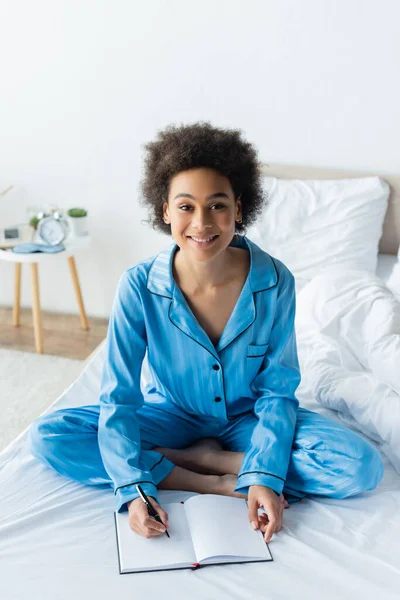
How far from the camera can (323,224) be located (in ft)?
8.37

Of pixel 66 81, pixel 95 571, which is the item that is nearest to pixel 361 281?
pixel 95 571

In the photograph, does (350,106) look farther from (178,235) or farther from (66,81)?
(178,235)

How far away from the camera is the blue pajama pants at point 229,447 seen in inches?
56.5

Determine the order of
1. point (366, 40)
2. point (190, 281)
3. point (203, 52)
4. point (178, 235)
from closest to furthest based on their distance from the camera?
point (178, 235)
point (190, 281)
point (366, 40)
point (203, 52)

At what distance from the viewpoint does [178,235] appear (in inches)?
57.6

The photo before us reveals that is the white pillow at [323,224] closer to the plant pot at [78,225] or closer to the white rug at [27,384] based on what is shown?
the plant pot at [78,225]

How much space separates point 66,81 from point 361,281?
5.12ft

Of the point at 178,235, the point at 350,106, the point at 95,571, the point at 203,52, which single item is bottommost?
the point at 95,571

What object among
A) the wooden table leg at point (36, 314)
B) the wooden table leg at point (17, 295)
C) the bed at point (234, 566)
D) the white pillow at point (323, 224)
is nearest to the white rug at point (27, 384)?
the wooden table leg at point (36, 314)

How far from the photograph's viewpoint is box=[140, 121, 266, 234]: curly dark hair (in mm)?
1435

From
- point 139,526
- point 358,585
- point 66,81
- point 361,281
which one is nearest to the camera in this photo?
point 358,585

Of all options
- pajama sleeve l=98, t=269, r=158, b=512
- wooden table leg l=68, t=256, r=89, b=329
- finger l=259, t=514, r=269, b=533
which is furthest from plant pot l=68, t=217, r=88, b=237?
finger l=259, t=514, r=269, b=533

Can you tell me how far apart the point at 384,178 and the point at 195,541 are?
68.7 inches

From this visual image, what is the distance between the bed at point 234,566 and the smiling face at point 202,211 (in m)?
0.52
